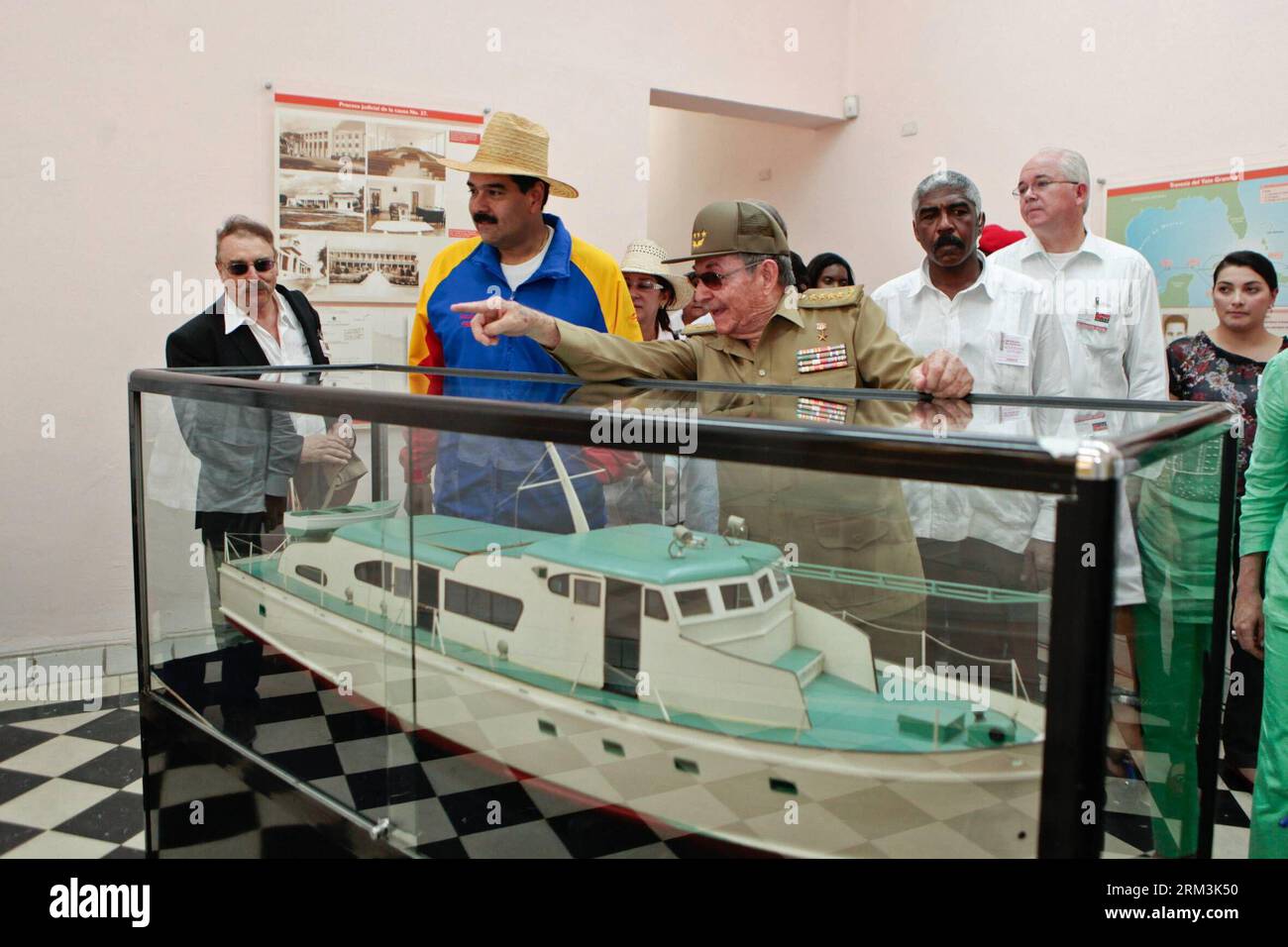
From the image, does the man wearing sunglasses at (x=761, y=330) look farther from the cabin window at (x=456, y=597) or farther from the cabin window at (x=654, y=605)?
the cabin window at (x=654, y=605)

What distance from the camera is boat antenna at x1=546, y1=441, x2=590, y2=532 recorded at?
1.15 meters

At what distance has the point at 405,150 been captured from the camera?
13.4 ft

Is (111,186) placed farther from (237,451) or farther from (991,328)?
(991,328)

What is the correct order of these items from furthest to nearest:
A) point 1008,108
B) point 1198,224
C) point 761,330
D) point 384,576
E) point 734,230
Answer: point 1008,108 < point 1198,224 < point 761,330 < point 734,230 < point 384,576

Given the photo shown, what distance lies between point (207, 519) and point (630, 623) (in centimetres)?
110

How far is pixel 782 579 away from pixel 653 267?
109 inches

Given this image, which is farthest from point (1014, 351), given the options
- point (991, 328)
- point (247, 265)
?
point (247, 265)

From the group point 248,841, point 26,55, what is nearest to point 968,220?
point 248,841

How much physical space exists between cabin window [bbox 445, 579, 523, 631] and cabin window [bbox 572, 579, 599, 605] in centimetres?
11

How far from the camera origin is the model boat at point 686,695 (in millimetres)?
950

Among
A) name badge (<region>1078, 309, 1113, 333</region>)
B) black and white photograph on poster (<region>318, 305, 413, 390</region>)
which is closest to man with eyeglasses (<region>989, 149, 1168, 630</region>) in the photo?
name badge (<region>1078, 309, 1113, 333</region>)

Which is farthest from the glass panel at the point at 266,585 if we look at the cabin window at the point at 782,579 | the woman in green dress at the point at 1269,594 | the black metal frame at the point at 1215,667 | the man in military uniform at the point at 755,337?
Answer: the woman in green dress at the point at 1269,594

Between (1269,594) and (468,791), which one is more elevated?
(1269,594)

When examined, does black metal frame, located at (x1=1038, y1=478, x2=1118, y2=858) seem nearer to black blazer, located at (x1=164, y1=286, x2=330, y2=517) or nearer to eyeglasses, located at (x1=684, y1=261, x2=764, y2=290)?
black blazer, located at (x1=164, y1=286, x2=330, y2=517)
